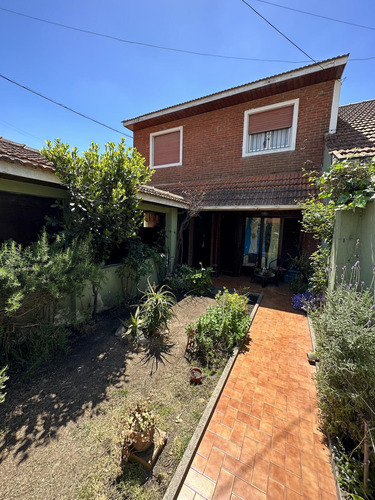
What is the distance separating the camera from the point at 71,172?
161 inches

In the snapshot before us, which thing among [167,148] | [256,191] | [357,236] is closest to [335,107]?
[256,191]

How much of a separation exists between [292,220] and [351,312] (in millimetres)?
6906

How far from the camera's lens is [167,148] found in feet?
34.3

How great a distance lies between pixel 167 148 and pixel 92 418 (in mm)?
10744

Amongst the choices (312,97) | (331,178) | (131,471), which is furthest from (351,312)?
(312,97)

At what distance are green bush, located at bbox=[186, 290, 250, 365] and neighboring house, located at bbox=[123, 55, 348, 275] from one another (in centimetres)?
392

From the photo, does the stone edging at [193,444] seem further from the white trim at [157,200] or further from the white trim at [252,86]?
the white trim at [252,86]

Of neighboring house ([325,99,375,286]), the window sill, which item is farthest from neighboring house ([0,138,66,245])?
the window sill

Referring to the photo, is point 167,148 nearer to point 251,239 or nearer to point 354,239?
point 251,239

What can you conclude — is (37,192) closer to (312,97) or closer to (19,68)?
(19,68)

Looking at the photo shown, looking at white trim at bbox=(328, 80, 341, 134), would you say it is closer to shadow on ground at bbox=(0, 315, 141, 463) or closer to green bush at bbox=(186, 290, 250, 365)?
green bush at bbox=(186, 290, 250, 365)

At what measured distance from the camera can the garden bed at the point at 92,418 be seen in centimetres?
192

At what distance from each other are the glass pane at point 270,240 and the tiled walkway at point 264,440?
5.77 metres

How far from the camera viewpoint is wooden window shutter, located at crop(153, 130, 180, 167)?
10.1 meters
